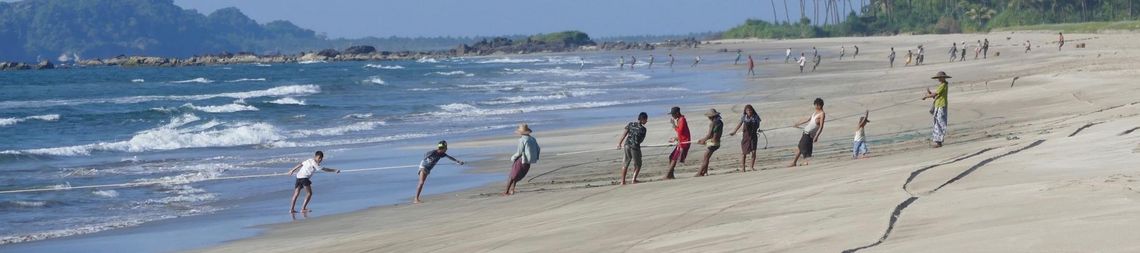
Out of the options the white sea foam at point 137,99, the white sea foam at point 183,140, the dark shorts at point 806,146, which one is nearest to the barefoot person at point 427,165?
the dark shorts at point 806,146

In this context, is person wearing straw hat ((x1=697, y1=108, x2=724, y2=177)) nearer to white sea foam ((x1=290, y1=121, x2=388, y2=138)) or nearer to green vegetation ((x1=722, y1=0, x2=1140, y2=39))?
white sea foam ((x1=290, y1=121, x2=388, y2=138))

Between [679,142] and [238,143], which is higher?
[679,142]

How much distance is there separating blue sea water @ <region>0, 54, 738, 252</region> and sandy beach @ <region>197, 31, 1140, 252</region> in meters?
1.60

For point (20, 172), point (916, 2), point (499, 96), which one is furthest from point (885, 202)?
point (916, 2)

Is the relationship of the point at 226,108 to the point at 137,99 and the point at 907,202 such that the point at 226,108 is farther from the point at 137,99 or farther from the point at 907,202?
the point at 907,202

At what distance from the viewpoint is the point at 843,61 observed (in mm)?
63812

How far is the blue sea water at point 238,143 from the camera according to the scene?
1530cm

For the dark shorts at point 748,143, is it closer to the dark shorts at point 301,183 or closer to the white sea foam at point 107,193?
the dark shorts at point 301,183

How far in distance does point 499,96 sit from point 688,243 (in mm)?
36942

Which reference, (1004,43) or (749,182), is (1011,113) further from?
(1004,43)

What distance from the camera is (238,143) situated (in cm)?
2709

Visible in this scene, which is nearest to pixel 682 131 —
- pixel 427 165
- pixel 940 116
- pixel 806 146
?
pixel 806 146

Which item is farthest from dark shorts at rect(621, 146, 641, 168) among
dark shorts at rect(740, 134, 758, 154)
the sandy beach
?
dark shorts at rect(740, 134, 758, 154)

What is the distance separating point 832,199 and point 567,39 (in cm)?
14816
